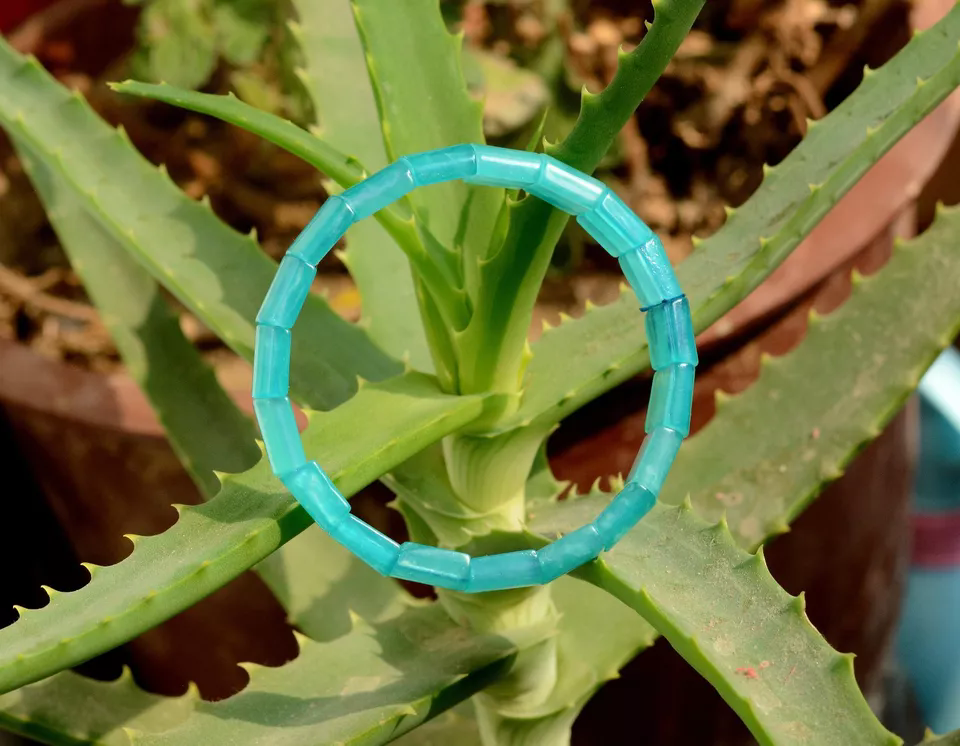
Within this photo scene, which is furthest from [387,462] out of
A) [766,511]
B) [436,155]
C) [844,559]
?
[844,559]

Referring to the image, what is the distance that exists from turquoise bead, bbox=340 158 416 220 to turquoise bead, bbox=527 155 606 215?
45 mm

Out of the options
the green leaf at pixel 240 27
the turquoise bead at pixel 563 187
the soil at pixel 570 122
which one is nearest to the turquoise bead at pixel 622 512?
the turquoise bead at pixel 563 187

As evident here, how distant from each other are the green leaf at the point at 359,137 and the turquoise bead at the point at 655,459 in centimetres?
17

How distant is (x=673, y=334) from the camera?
0.36 meters

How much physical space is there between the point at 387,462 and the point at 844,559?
1.68 feet

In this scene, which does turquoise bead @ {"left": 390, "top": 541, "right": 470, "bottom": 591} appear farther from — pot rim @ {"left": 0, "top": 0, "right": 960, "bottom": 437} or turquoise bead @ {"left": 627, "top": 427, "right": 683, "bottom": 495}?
pot rim @ {"left": 0, "top": 0, "right": 960, "bottom": 437}

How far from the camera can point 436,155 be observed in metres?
0.34

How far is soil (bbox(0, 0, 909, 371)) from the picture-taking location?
0.76 meters

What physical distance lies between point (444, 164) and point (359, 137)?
199 mm

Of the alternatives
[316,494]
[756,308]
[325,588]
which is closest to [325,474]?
[316,494]

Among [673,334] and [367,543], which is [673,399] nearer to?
[673,334]

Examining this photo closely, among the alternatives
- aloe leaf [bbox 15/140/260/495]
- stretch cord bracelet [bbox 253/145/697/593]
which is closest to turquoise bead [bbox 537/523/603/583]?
stretch cord bracelet [bbox 253/145/697/593]

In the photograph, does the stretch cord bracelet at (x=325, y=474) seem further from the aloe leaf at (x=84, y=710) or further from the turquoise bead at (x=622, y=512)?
the aloe leaf at (x=84, y=710)

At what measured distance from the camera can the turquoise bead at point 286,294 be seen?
0.34 metres
